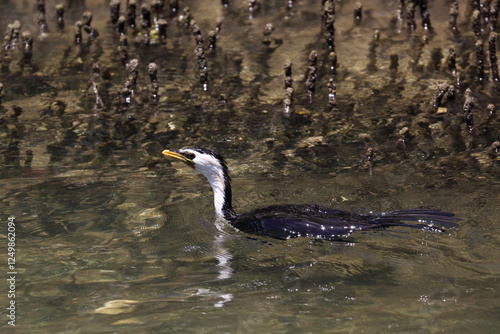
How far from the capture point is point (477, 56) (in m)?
10.3

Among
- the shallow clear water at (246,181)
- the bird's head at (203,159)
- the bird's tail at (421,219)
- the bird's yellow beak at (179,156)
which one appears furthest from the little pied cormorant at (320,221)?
the bird's yellow beak at (179,156)

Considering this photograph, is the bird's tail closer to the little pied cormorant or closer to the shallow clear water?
the little pied cormorant

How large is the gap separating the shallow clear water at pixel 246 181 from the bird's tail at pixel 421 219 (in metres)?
0.12

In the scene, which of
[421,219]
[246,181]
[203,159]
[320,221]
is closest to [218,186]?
[203,159]

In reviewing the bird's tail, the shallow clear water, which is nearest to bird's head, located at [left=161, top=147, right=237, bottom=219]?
the shallow clear water

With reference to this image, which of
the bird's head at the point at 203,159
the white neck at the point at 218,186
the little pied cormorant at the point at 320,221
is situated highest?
the bird's head at the point at 203,159

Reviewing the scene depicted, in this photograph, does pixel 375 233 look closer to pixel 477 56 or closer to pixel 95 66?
pixel 477 56

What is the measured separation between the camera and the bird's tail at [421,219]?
6824 mm

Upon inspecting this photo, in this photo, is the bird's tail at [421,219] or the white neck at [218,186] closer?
the bird's tail at [421,219]

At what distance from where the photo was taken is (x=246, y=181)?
834 centimetres

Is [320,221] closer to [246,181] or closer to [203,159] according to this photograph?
[203,159]

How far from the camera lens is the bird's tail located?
22.4 feet

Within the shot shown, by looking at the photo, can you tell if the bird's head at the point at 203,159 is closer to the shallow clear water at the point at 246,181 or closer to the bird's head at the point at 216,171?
the bird's head at the point at 216,171

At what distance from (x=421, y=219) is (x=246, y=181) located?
217 centimetres
